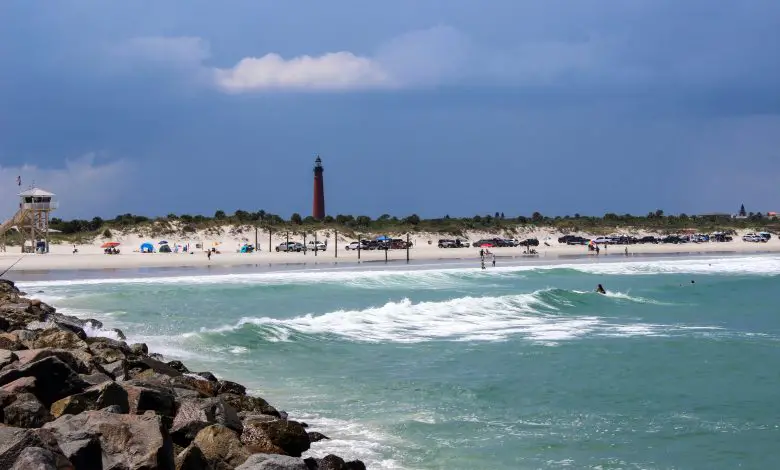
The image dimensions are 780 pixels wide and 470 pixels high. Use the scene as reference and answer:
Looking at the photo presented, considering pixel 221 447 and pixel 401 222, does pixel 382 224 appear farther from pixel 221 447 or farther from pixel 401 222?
pixel 221 447

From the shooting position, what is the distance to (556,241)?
3639 inches

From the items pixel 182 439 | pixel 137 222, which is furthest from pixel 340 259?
pixel 182 439

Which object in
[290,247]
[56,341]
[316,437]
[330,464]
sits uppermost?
[290,247]

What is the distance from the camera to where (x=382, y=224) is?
96375 mm

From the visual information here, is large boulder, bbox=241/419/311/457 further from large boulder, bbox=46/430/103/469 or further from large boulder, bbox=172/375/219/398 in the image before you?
large boulder, bbox=46/430/103/469

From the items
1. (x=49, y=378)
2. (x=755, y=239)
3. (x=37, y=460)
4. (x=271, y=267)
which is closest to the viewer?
(x=37, y=460)

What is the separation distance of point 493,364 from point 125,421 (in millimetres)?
10819

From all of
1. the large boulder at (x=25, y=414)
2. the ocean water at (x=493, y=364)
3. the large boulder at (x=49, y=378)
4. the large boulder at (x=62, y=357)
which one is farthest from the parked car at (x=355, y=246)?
the large boulder at (x=25, y=414)

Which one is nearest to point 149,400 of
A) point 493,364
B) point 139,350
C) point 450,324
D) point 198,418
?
point 198,418

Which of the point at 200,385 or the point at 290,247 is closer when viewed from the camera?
the point at 200,385

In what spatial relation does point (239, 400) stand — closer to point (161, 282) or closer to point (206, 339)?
point (206, 339)

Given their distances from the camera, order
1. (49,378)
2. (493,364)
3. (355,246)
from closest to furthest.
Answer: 1. (49,378)
2. (493,364)
3. (355,246)

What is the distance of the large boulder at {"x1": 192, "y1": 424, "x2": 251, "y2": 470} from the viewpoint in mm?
7668

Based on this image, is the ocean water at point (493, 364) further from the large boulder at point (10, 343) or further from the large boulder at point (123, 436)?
the large boulder at point (10, 343)
